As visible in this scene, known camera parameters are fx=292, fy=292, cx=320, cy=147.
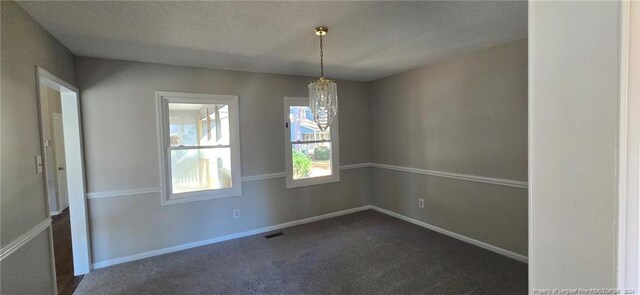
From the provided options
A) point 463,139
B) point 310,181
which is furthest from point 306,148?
point 463,139

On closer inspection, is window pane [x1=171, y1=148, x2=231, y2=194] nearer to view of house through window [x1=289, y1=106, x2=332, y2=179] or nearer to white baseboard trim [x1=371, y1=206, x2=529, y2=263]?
view of house through window [x1=289, y1=106, x2=332, y2=179]

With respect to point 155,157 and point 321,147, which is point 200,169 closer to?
point 155,157

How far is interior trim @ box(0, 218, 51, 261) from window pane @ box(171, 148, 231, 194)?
1415 millimetres

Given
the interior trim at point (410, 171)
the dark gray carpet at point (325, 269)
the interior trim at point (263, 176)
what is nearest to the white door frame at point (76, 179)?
the interior trim at point (410, 171)

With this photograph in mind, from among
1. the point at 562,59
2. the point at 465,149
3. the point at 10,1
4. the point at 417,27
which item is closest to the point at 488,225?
the point at 465,149

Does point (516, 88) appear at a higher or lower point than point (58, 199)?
higher

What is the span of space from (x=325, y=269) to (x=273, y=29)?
2321mm

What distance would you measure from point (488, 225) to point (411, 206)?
113 centimetres

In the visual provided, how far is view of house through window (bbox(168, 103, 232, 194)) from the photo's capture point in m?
3.53

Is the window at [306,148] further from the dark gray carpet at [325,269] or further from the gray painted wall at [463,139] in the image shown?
the dark gray carpet at [325,269]

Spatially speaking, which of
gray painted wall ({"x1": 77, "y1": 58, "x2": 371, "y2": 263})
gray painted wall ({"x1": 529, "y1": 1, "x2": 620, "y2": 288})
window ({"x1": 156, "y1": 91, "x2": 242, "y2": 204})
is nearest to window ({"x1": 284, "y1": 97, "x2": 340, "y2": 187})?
gray painted wall ({"x1": 77, "y1": 58, "x2": 371, "y2": 263})

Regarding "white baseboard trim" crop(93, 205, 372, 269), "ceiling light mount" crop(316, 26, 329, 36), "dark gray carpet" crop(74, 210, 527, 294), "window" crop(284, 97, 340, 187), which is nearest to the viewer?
"ceiling light mount" crop(316, 26, 329, 36)

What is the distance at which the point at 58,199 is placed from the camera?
5199 mm

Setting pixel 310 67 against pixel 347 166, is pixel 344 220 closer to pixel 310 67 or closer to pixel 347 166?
pixel 347 166
